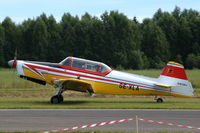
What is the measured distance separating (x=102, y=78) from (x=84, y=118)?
20.0ft

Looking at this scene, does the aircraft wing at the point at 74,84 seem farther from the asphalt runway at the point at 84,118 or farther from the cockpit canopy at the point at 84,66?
the asphalt runway at the point at 84,118

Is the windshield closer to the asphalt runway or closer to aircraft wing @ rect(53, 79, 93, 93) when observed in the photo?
aircraft wing @ rect(53, 79, 93, 93)

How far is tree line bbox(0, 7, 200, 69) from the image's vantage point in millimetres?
71562

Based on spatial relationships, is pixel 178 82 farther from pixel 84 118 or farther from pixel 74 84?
pixel 84 118

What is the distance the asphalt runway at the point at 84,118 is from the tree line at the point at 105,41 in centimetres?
5241

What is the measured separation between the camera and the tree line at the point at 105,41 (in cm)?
7156

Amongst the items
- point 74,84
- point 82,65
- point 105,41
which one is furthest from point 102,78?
point 105,41

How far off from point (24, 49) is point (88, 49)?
42.8 ft

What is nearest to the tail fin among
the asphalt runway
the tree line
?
the asphalt runway

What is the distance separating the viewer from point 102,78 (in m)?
19.3

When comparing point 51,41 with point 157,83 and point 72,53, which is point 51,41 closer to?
point 72,53

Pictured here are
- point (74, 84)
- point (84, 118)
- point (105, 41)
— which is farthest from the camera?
point (105, 41)

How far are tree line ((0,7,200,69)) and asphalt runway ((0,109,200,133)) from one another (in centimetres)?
5241

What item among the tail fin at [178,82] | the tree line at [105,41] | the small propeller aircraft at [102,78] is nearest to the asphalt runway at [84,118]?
the small propeller aircraft at [102,78]
